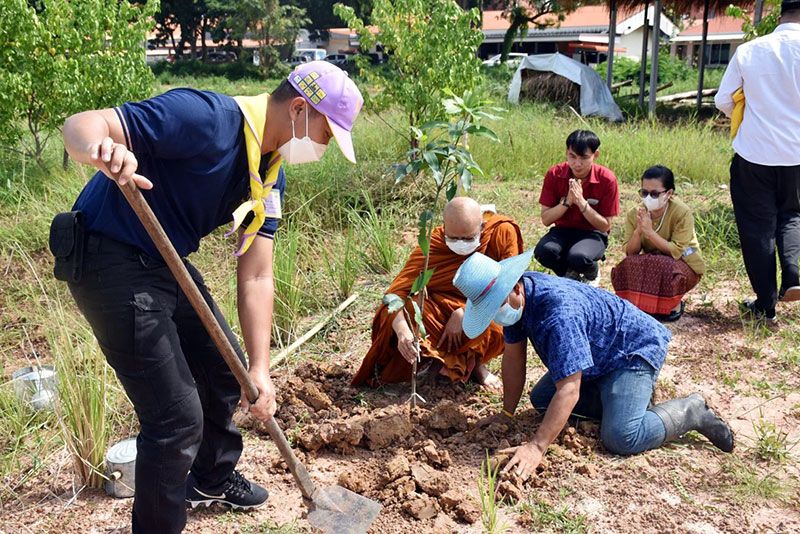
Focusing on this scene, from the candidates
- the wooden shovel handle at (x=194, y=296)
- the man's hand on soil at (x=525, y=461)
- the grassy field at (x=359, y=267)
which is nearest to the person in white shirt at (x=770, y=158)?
the grassy field at (x=359, y=267)

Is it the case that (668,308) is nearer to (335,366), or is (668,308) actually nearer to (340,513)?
(335,366)

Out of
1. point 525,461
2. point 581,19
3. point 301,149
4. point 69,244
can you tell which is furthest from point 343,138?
point 581,19

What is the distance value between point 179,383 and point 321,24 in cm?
4943

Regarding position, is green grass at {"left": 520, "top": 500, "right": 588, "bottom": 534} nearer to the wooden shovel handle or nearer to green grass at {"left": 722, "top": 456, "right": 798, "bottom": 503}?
green grass at {"left": 722, "top": 456, "right": 798, "bottom": 503}

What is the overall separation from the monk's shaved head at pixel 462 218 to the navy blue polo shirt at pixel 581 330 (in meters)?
0.44

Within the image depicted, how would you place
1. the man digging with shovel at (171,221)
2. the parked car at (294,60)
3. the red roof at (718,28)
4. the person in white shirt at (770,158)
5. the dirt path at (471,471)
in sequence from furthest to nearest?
the parked car at (294,60)
the red roof at (718,28)
the person in white shirt at (770,158)
the dirt path at (471,471)
the man digging with shovel at (171,221)

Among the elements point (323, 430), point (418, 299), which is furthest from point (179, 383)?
point (418, 299)

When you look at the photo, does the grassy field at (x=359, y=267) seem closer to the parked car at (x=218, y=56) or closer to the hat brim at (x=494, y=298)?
the hat brim at (x=494, y=298)

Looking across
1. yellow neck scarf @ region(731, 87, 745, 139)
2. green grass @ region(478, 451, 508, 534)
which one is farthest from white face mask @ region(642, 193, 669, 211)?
green grass @ region(478, 451, 508, 534)

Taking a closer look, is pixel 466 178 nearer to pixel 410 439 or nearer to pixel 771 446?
pixel 410 439

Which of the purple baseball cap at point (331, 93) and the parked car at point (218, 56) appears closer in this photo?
the purple baseball cap at point (331, 93)

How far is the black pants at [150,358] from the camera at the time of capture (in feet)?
6.44

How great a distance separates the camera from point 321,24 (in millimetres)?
48438

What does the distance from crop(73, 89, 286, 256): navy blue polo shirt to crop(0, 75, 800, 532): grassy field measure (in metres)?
0.94
